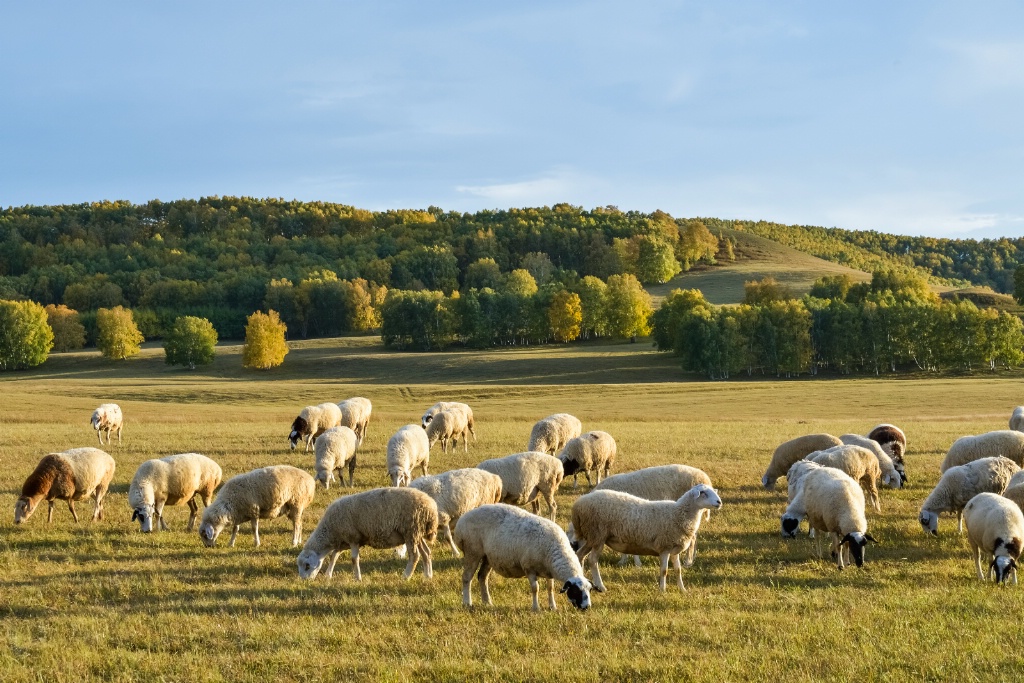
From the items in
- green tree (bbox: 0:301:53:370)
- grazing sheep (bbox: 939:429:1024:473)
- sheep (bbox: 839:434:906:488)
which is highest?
green tree (bbox: 0:301:53:370)

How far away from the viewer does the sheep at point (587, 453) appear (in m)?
19.1

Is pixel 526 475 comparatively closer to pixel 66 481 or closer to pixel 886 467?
pixel 66 481

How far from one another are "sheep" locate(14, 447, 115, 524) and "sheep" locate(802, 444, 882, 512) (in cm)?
1513

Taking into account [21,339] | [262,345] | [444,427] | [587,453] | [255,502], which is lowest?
[444,427]

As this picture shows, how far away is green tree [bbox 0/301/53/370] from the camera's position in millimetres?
98625

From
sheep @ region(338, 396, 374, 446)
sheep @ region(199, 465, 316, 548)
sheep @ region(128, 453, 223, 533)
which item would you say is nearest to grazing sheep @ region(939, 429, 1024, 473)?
sheep @ region(199, 465, 316, 548)

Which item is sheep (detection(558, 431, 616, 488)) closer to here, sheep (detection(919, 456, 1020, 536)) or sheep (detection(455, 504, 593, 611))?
sheep (detection(919, 456, 1020, 536))

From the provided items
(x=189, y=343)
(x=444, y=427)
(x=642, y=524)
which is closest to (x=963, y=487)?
(x=642, y=524)

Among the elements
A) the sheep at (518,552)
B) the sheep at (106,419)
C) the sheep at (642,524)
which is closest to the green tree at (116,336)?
the sheep at (106,419)

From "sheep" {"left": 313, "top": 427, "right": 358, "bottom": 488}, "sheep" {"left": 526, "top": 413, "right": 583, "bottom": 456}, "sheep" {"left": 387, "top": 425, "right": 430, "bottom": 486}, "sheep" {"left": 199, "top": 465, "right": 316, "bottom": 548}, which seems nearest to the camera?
"sheep" {"left": 199, "top": 465, "right": 316, "bottom": 548}

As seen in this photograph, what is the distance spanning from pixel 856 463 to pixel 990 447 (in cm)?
383

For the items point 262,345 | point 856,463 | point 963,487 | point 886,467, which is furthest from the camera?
point 262,345

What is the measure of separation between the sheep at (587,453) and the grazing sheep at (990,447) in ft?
26.1

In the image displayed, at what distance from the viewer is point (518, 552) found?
998 centimetres
